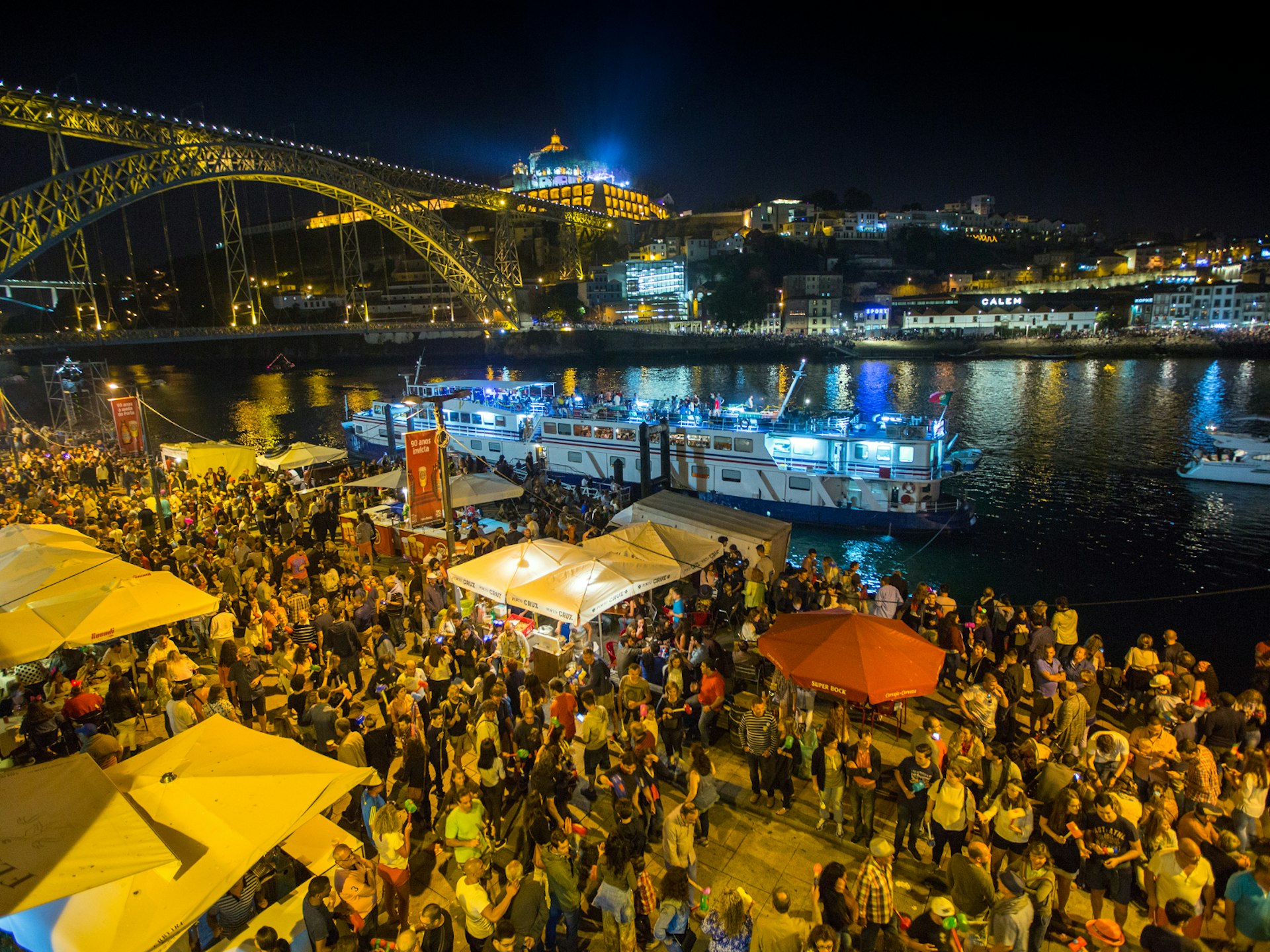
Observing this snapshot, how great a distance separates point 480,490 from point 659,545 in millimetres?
7060

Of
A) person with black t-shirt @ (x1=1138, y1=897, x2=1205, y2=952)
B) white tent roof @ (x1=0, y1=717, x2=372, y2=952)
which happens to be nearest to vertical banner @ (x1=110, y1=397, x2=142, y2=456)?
white tent roof @ (x1=0, y1=717, x2=372, y2=952)

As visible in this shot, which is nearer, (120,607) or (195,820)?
(195,820)

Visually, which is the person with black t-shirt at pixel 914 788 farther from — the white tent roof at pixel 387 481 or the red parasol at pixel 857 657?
the white tent roof at pixel 387 481

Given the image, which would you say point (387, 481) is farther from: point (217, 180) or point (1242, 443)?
point (217, 180)

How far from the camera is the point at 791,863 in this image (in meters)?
6.58

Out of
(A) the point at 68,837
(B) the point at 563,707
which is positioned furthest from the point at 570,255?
(A) the point at 68,837

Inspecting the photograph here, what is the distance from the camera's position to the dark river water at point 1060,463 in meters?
20.4

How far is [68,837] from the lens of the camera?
4492 mm

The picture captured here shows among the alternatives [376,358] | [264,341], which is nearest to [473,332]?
[376,358]

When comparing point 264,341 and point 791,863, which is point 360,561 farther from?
point 264,341

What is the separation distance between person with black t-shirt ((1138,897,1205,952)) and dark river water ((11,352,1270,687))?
13.5m

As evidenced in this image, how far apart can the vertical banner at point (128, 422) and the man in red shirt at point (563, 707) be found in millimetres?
24521

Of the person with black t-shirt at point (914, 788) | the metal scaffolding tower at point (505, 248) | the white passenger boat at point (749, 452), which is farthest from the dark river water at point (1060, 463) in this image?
the metal scaffolding tower at point (505, 248)

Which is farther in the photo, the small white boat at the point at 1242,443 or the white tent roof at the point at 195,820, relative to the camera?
the small white boat at the point at 1242,443
